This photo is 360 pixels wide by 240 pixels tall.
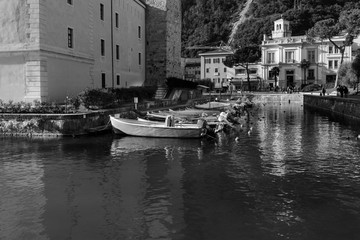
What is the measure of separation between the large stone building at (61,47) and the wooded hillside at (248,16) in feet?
252

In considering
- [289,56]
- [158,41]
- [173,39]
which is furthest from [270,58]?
[158,41]

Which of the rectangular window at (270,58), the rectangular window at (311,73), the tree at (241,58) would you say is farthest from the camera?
the tree at (241,58)

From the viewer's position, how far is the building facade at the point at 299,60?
86500 millimetres

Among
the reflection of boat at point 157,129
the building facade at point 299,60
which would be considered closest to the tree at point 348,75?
the building facade at point 299,60

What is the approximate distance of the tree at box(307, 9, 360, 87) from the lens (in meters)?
54.2

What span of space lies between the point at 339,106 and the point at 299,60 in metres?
50.7

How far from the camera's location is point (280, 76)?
301ft

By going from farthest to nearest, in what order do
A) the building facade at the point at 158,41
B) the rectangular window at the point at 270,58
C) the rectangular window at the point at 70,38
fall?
the rectangular window at the point at 270,58 < the building facade at the point at 158,41 < the rectangular window at the point at 70,38

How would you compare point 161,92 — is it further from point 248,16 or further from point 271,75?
point 248,16

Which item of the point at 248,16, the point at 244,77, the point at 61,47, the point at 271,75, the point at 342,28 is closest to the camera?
the point at 61,47

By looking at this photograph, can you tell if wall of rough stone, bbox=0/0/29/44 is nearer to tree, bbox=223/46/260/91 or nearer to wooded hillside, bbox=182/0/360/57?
tree, bbox=223/46/260/91

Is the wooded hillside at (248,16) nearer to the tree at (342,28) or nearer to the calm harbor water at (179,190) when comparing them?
the tree at (342,28)

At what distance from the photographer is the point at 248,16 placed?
14750 cm

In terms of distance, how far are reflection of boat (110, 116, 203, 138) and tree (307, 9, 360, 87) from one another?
1556 inches
